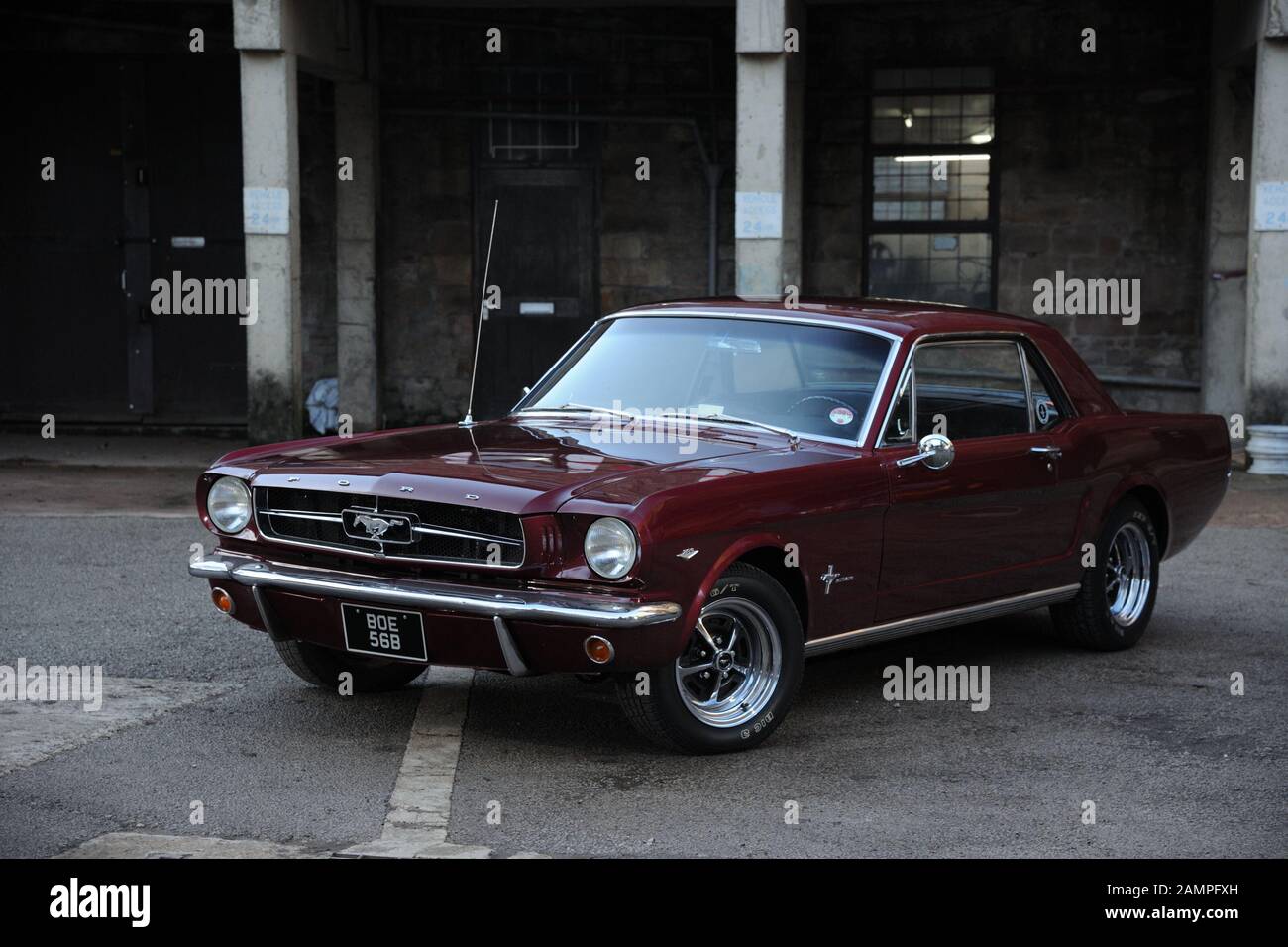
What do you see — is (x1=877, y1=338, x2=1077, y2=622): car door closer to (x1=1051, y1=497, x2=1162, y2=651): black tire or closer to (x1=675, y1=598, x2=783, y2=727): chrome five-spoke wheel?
(x1=1051, y1=497, x2=1162, y2=651): black tire

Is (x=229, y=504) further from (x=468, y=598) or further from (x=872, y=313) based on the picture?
(x=872, y=313)

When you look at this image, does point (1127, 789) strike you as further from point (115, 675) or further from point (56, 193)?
point (56, 193)

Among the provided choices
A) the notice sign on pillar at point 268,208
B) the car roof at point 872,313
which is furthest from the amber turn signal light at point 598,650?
the notice sign on pillar at point 268,208

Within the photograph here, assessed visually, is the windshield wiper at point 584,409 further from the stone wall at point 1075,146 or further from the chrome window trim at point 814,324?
the stone wall at point 1075,146

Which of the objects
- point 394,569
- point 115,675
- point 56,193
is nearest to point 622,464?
point 394,569

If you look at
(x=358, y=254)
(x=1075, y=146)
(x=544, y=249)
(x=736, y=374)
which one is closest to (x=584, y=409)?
(x=736, y=374)

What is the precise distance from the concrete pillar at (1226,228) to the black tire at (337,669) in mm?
10643

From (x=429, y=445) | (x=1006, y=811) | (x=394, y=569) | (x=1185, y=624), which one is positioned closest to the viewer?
(x=1006, y=811)

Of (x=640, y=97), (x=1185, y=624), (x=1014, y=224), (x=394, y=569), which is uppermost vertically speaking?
(x=640, y=97)

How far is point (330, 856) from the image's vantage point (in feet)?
14.5

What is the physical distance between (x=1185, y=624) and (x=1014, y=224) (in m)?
8.64

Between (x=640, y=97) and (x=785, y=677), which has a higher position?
(x=640, y=97)

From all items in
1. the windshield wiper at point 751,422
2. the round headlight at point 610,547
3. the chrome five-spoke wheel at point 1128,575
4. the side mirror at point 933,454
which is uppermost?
the windshield wiper at point 751,422

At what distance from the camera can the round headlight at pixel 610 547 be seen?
506 cm
